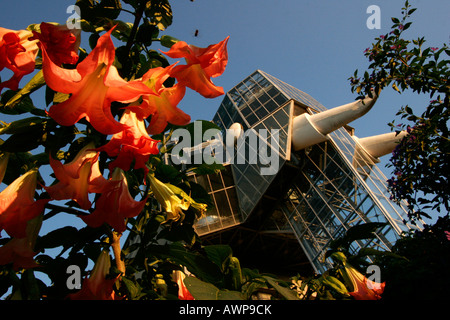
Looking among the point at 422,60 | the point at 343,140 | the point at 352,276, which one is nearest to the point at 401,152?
the point at 422,60

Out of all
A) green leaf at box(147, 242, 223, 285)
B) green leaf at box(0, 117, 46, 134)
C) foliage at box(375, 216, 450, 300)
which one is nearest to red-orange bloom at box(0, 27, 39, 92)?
green leaf at box(0, 117, 46, 134)

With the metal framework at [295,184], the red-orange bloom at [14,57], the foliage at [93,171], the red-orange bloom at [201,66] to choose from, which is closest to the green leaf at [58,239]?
the foliage at [93,171]

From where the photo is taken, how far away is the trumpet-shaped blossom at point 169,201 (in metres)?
0.99

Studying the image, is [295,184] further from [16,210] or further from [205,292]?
[16,210]

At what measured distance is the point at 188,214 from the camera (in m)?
1.58

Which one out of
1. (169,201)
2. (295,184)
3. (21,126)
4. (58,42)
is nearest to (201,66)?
(58,42)

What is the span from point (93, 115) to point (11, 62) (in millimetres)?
273

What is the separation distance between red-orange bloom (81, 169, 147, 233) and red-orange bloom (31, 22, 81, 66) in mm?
311

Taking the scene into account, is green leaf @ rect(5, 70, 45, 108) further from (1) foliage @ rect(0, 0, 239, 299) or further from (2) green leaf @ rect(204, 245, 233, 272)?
(2) green leaf @ rect(204, 245, 233, 272)

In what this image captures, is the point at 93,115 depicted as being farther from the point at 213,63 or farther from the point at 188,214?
the point at 188,214

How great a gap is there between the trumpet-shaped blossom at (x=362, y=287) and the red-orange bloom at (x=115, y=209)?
876 mm

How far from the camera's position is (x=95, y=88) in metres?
0.64

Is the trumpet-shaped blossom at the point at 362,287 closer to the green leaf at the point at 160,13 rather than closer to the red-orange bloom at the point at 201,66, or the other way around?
the red-orange bloom at the point at 201,66
